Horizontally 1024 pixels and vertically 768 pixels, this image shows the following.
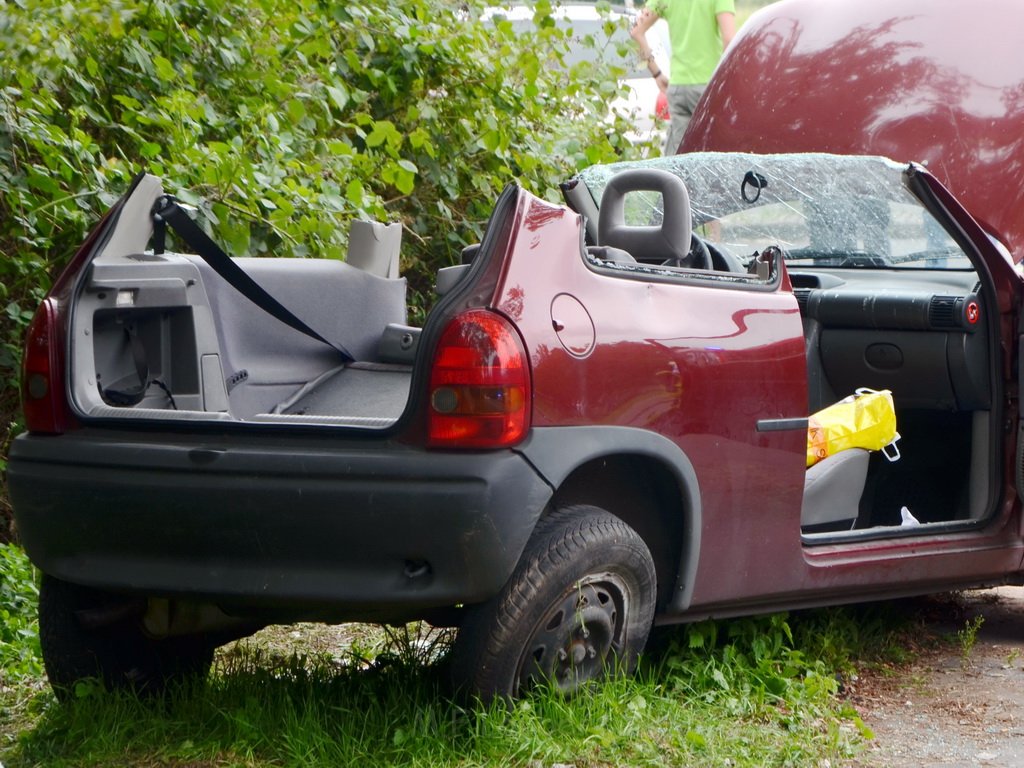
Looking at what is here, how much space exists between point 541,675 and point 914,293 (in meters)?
2.13

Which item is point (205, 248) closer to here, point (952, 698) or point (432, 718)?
point (432, 718)

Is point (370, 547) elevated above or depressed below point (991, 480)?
above

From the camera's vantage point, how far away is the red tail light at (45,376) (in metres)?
3.71

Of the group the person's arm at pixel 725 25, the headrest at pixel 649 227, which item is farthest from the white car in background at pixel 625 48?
the headrest at pixel 649 227

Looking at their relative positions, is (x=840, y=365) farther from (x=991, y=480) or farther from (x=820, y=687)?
(x=820, y=687)

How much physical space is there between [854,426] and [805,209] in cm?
83

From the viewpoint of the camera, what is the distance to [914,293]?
5016 millimetres

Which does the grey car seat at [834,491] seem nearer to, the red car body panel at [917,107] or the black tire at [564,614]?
the red car body panel at [917,107]

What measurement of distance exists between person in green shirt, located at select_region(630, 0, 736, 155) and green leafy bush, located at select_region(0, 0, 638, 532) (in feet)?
5.13

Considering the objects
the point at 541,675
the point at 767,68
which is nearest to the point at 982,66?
the point at 767,68

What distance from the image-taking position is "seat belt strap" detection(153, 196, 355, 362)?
4.10 m

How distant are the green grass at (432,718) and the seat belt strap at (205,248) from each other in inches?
39.1

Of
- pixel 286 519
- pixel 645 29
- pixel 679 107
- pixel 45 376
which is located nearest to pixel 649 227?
pixel 286 519

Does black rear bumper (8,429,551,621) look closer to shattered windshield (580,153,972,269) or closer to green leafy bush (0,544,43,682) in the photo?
green leafy bush (0,544,43,682)
